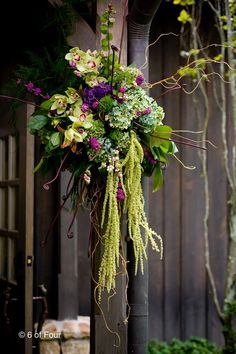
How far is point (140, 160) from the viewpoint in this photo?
6.95 feet

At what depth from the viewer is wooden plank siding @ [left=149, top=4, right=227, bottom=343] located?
403cm

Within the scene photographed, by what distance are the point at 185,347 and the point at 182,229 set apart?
82 centimetres

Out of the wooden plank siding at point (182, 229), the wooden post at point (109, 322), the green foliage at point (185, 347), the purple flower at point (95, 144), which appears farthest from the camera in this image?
the wooden plank siding at point (182, 229)

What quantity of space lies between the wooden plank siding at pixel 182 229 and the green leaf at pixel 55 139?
2.00m

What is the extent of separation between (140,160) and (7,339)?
1672 millimetres

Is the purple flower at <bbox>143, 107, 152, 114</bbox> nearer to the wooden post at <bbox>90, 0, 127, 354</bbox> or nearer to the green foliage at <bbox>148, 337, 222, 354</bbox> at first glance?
the wooden post at <bbox>90, 0, 127, 354</bbox>

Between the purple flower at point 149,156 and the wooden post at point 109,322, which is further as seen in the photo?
the wooden post at point 109,322

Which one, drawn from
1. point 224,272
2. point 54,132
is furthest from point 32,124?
point 224,272

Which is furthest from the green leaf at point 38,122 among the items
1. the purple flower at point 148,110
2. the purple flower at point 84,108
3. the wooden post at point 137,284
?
the wooden post at point 137,284

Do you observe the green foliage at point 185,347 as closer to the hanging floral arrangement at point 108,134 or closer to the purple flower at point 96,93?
the hanging floral arrangement at point 108,134

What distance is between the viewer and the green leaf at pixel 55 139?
208 cm

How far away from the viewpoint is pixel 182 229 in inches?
161

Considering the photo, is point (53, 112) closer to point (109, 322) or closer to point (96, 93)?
point (96, 93)

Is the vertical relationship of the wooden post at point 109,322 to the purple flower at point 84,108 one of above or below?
below
